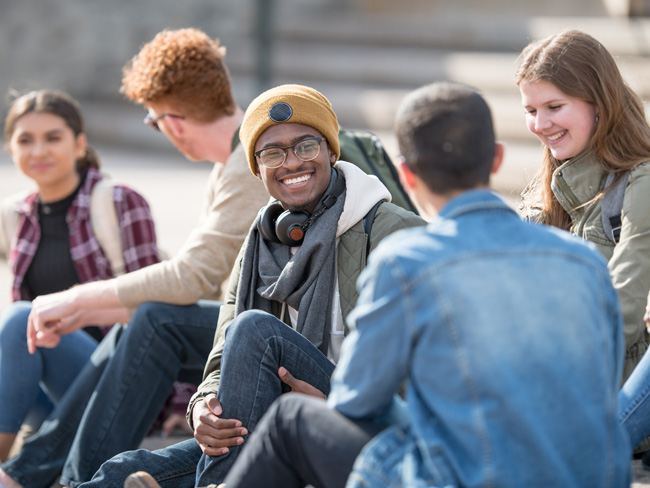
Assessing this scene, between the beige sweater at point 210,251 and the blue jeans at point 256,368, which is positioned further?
the beige sweater at point 210,251

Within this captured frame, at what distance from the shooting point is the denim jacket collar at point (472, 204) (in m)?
1.87

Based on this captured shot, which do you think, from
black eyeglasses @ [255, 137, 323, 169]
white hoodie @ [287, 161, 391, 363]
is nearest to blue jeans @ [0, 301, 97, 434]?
white hoodie @ [287, 161, 391, 363]

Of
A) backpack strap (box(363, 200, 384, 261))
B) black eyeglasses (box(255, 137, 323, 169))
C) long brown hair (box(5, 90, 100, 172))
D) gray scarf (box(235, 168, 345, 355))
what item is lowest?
gray scarf (box(235, 168, 345, 355))

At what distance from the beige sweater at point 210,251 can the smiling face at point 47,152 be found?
771 millimetres

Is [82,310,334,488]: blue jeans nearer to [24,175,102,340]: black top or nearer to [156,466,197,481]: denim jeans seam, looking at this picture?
[156,466,197,481]: denim jeans seam

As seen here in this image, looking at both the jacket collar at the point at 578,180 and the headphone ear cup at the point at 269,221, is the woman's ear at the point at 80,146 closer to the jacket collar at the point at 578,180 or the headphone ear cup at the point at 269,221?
the headphone ear cup at the point at 269,221

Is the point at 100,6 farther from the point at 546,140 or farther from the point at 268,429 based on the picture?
the point at 268,429

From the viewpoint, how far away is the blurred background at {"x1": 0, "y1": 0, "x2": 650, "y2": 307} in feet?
22.2

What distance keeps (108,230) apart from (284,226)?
132 cm

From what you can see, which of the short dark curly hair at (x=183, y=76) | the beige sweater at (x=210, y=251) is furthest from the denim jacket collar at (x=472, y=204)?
the short dark curly hair at (x=183, y=76)

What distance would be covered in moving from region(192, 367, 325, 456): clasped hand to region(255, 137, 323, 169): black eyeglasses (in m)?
0.64

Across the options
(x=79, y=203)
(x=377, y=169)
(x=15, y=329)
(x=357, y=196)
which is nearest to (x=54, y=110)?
(x=79, y=203)

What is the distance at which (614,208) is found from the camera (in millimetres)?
2734

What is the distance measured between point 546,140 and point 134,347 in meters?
1.53
